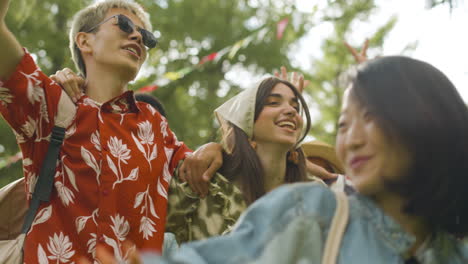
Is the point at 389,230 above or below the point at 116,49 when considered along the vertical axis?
below

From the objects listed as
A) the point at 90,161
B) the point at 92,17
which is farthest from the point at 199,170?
the point at 92,17

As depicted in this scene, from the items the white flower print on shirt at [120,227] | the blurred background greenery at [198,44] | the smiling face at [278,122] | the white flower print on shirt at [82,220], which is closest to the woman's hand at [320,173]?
the smiling face at [278,122]

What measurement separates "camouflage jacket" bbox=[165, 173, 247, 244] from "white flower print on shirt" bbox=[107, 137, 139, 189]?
30 centimetres

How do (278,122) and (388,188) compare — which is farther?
(278,122)

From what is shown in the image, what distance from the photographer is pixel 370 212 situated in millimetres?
1441

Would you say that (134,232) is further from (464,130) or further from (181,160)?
(464,130)

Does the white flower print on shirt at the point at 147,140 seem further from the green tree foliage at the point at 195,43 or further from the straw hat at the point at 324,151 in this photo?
the green tree foliage at the point at 195,43

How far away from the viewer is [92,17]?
3.13 metres

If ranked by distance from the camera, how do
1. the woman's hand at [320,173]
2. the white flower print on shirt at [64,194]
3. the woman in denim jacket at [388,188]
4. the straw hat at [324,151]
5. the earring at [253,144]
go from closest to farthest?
the woman in denim jacket at [388,188] < the white flower print on shirt at [64,194] < the earring at [253,144] < the woman's hand at [320,173] < the straw hat at [324,151]

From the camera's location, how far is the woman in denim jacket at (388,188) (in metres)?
1.32

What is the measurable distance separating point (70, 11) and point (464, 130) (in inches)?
328

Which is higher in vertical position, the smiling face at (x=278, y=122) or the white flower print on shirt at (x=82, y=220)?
the smiling face at (x=278, y=122)

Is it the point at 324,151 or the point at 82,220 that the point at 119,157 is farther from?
the point at 324,151

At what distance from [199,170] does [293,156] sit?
902mm
